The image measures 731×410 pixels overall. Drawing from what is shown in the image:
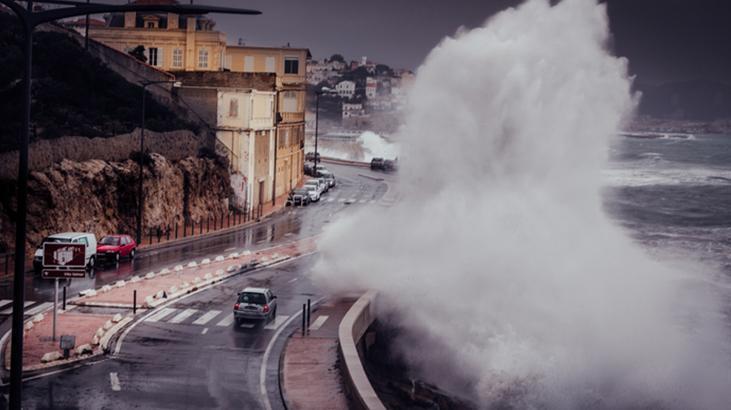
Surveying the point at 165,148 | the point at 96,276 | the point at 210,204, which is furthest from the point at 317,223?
the point at 96,276

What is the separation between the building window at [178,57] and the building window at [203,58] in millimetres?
1618

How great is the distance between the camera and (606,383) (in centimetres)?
2912

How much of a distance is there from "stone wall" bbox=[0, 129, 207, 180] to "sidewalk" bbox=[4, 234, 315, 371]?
843 centimetres

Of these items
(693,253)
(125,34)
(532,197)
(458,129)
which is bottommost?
(693,253)

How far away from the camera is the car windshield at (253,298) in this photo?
30281 millimetres

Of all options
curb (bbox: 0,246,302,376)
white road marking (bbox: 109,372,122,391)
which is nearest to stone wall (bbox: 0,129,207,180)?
curb (bbox: 0,246,302,376)

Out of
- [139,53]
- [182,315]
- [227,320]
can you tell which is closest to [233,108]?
[139,53]

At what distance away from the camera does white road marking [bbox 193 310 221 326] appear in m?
30.1

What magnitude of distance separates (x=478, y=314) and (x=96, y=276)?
15.8 metres

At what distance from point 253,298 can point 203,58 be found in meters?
59.3

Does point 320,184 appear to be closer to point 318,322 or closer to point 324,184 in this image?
point 324,184

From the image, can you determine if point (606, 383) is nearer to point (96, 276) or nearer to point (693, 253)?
Result: point (96, 276)

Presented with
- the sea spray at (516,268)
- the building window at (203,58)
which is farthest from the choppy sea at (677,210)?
the building window at (203,58)

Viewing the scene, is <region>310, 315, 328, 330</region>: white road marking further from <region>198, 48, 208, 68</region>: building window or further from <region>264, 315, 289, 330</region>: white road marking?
<region>198, 48, 208, 68</region>: building window
